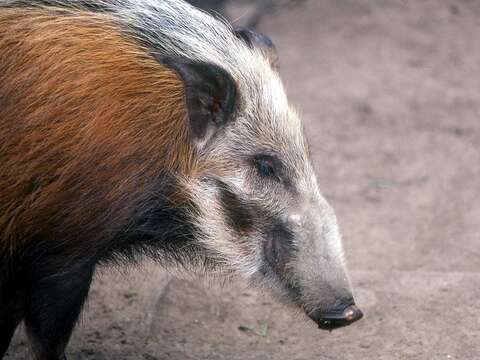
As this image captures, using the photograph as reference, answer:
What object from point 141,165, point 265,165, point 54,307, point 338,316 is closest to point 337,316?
point 338,316

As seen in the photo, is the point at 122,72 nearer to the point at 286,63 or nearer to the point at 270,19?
the point at 286,63

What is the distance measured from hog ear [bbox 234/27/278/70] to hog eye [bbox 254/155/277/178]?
2.19 feet

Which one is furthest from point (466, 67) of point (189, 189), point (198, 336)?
point (189, 189)

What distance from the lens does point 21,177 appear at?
14.6 feet

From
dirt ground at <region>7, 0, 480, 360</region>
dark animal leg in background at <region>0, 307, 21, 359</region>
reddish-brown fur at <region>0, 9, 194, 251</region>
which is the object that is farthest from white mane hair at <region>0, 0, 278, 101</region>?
dark animal leg in background at <region>0, 307, 21, 359</region>

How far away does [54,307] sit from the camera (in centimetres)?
468

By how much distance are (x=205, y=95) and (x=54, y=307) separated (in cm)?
125

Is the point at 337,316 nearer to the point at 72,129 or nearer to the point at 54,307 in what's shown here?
the point at 54,307

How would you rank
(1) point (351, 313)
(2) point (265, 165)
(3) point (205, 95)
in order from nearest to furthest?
(1) point (351, 313), (3) point (205, 95), (2) point (265, 165)

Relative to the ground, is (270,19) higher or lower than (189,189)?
lower

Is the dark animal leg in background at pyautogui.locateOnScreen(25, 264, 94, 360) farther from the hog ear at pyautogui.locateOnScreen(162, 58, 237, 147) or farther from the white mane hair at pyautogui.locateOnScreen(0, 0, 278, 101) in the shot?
the white mane hair at pyautogui.locateOnScreen(0, 0, 278, 101)

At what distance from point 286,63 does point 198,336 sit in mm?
4949

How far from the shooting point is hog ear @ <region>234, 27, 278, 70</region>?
5262mm

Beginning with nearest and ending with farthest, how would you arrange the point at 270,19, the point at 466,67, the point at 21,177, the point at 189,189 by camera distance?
1. the point at 21,177
2. the point at 189,189
3. the point at 466,67
4. the point at 270,19
